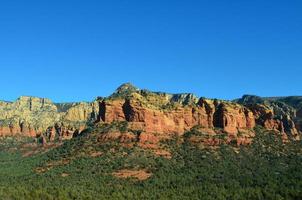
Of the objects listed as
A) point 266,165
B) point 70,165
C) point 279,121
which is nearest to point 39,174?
point 70,165

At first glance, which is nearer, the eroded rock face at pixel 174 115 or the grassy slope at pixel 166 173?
the grassy slope at pixel 166 173

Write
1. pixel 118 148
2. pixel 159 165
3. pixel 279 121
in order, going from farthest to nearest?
pixel 279 121, pixel 118 148, pixel 159 165

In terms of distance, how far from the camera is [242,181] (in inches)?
5276

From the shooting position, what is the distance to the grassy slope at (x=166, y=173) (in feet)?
387

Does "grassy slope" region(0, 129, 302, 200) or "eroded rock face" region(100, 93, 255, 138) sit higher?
"eroded rock face" region(100, 93, 255, 138)

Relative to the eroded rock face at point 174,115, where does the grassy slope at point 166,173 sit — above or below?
below

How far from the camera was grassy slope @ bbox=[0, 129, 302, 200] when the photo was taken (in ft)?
387

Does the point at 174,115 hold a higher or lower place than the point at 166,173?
higher

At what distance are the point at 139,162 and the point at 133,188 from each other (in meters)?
21.3

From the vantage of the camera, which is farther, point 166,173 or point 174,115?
point 174,115

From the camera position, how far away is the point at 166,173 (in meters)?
142

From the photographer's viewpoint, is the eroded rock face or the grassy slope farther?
the eroded rock face

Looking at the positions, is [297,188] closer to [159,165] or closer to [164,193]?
[164,193]

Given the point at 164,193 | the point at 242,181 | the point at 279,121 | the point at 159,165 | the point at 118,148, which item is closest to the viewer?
the point at 164,193
